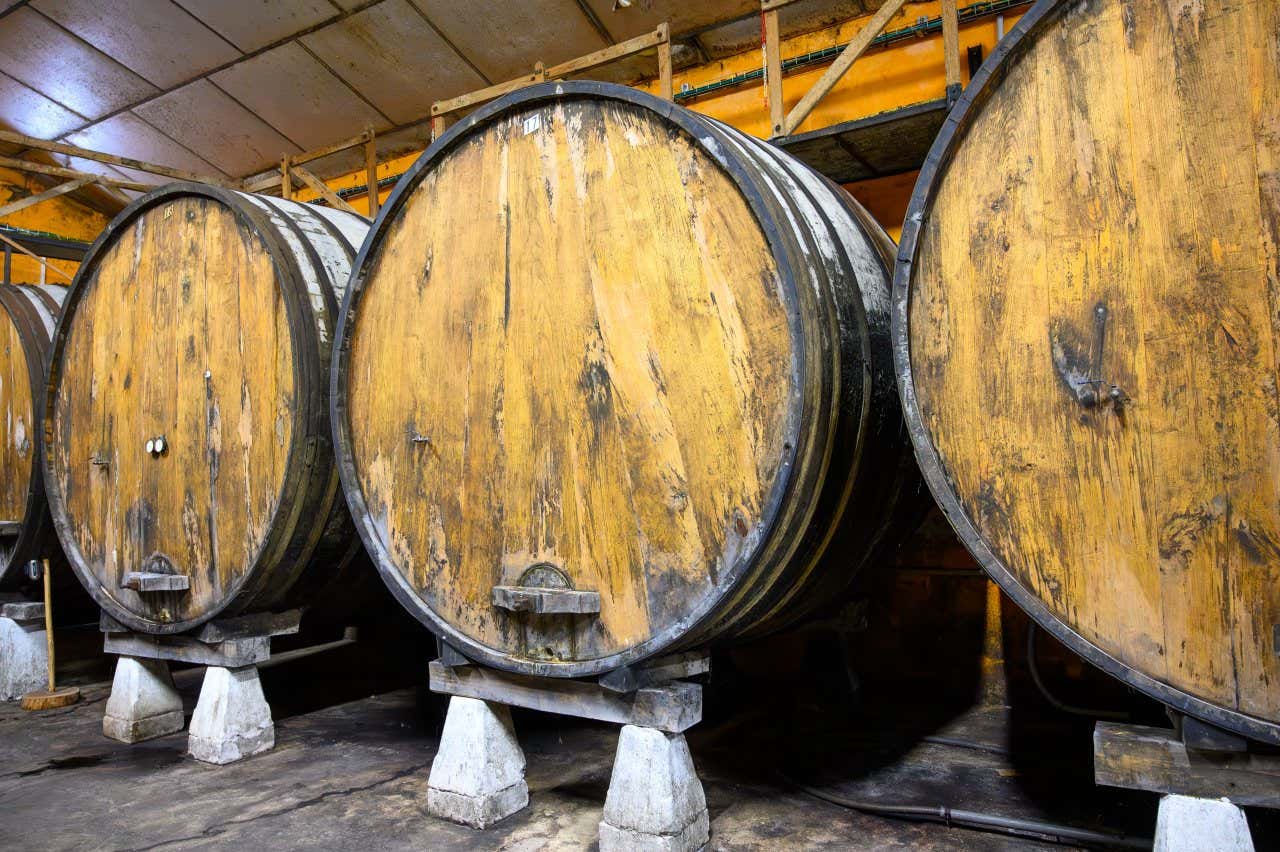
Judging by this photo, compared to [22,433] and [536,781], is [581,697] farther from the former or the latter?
[22,433]

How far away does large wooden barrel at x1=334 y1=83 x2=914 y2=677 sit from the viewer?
216 cm

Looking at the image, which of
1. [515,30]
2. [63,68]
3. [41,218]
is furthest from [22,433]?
[41,218]

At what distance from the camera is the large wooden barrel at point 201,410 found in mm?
3125

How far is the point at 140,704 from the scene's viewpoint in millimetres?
3625

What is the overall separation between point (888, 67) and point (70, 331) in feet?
14.5

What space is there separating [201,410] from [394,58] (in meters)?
4.20

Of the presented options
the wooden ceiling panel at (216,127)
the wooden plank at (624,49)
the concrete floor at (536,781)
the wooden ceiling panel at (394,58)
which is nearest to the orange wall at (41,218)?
the wooden ceiling panel at (216,127)

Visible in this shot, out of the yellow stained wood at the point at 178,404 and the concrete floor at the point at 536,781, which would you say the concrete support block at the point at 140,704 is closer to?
the concrete floor at the point at 536,781

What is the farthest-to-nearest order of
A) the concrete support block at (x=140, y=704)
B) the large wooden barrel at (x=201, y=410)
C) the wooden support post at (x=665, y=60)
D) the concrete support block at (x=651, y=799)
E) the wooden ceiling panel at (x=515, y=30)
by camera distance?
the wooden ceiling panel at (x=515, y=30) < the wooden support post at (x=665, y=60) < the concrete support block at (x=140, y=704) < the large wooden barrel at (x=201, y=410) < the concrete support block at (x=651, y=799)

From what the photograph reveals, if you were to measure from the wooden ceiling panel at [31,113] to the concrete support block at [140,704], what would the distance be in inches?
245

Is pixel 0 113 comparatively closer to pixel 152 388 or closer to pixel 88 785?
pixel 152 388

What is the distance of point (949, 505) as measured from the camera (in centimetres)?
194

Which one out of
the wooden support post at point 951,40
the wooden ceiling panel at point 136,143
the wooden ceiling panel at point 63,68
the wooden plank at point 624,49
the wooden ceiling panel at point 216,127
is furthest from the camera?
the wooden ceiling panel at point 136,143

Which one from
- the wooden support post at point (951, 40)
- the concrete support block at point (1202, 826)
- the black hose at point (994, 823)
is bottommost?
the black hose at point (994, 823)
